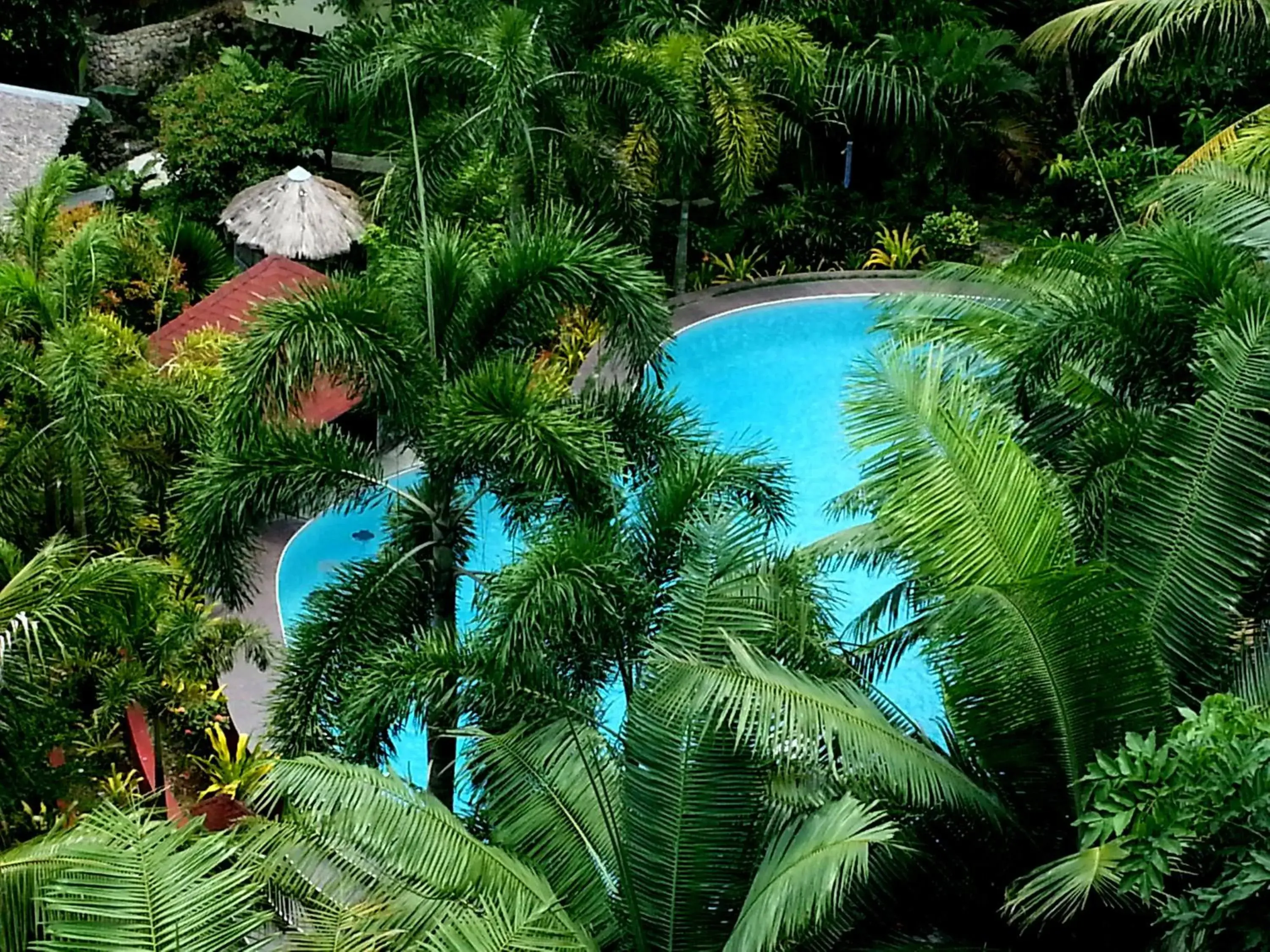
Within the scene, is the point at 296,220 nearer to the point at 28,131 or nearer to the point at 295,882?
the point at 28,131

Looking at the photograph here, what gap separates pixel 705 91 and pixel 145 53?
11193 mm

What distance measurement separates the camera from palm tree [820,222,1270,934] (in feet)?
16.5

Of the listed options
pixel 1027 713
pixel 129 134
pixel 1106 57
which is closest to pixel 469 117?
pixel 1027 713

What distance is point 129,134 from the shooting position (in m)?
19.7

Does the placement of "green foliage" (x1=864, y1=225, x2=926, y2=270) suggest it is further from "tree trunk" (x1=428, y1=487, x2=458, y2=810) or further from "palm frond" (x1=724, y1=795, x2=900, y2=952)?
"palm frond" (x1=724, y1=795, x2=900, y2=952)

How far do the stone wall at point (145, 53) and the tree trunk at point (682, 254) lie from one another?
9262 millimetres

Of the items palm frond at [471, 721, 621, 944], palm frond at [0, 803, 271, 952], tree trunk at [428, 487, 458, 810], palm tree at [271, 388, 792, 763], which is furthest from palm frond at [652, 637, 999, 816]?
tree trunk at [428, 487, 458, 810]

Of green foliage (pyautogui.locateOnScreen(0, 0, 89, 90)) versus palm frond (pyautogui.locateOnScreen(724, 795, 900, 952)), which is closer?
palm frond (pyautogui.locateOnScreen(724, 795, 900, 952))

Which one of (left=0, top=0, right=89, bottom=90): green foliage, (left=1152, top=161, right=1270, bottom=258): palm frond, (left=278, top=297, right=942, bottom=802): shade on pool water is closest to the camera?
(left=1152, top=161, right=1270, bottom=258): palm frond

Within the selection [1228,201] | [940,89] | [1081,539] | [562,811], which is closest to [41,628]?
[562,811]

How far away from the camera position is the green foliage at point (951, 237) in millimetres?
15320

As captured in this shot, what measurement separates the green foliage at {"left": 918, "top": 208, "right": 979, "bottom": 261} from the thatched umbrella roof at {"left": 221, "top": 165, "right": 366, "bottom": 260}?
240 inches

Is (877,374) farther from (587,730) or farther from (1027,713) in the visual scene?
(587,730)

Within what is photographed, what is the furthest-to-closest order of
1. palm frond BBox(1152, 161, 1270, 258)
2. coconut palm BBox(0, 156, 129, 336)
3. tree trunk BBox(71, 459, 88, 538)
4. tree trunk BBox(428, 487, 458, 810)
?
coconut palm BBox(0, 156, 129, 336) < tree trunk BBox(71, 459, 88, 538) < palm frond BBox(1152, 161, 1270, 258) < tree trunk BBox(428, 487, 458, 810)
